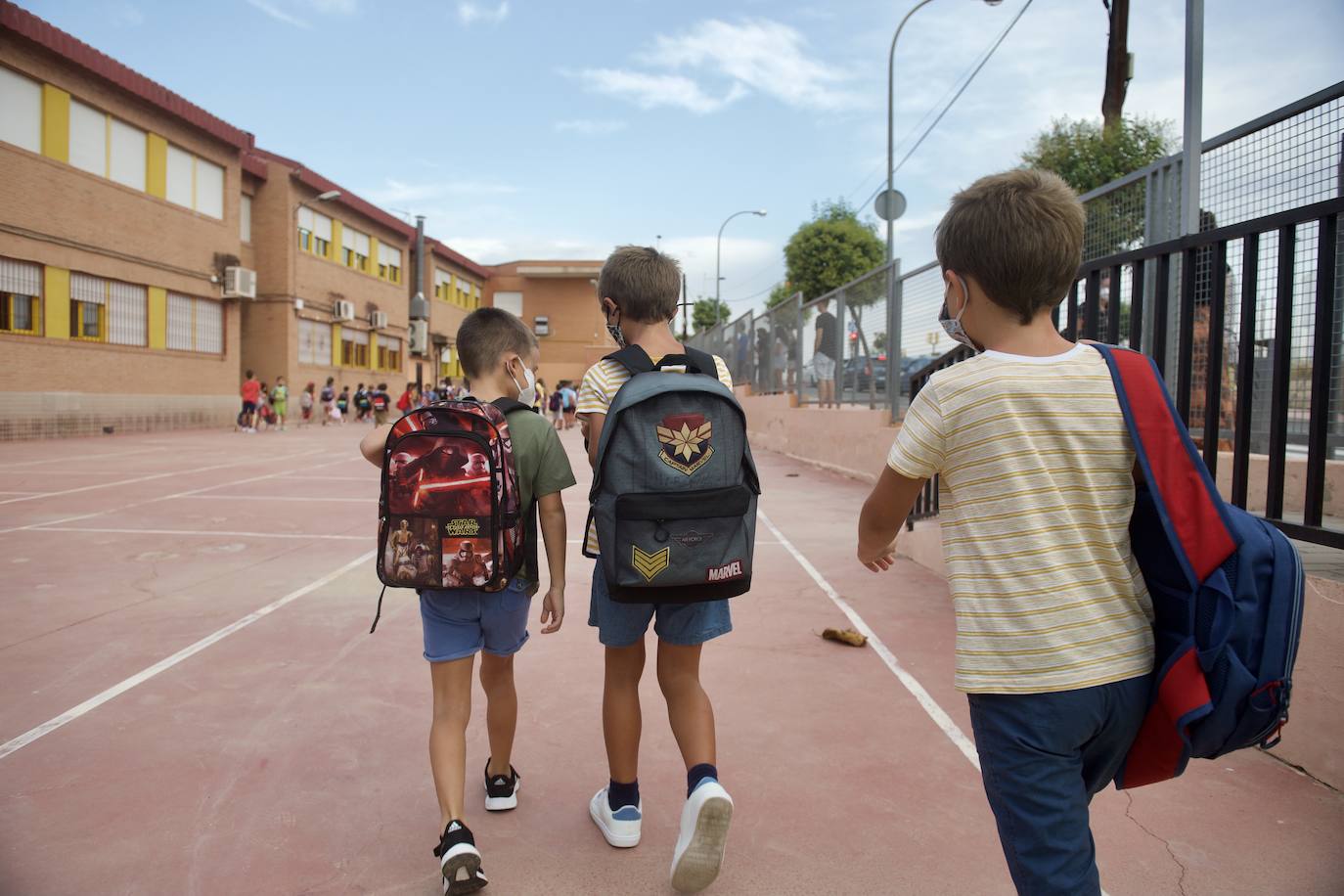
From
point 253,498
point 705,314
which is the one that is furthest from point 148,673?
point 705,314

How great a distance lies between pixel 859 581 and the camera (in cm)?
643

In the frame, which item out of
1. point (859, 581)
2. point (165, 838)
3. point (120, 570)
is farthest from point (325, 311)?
point (165, 838)

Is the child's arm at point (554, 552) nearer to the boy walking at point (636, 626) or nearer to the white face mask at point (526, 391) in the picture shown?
the boy walking at point (636, 626)

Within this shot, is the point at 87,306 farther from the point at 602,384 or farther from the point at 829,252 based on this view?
the point at 829,252

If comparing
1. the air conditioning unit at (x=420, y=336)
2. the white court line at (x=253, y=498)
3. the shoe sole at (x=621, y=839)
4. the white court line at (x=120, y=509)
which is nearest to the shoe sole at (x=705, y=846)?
the shoe sole at (x=621, y=839)

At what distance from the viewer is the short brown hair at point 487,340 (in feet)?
8.93

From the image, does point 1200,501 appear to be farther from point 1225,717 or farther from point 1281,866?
point 1281,866

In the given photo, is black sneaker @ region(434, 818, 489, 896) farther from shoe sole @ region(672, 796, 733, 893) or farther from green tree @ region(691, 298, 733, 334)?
green tree @ region(691, 298, 733, 334)

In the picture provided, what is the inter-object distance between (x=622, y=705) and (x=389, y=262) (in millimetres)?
38808

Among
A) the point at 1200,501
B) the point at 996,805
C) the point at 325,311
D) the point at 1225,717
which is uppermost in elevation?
the point at 325,311

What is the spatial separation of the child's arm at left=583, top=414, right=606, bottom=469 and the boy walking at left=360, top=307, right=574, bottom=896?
13 cm

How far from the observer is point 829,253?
45.3 m

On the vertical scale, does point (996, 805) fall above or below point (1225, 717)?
below

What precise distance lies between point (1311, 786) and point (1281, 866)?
2.34ft
